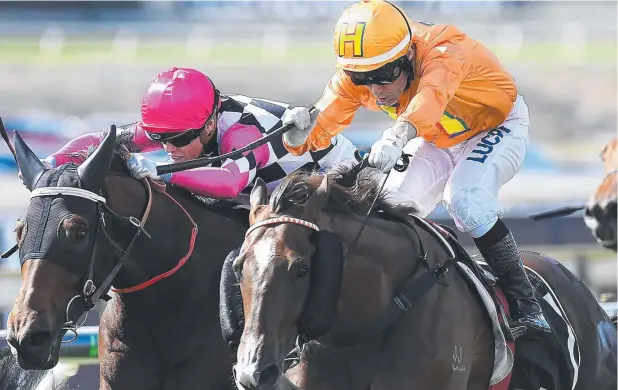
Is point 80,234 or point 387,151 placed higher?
point 387,151

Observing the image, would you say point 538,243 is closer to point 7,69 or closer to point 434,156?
point 434,156

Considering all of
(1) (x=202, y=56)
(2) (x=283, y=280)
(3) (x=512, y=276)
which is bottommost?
(1) (x=202, y=56)

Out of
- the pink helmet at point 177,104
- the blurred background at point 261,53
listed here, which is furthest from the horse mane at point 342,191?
the blurred background at point 261,53

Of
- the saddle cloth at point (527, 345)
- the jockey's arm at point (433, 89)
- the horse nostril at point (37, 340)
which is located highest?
the jockey's arm at point (433, 89)

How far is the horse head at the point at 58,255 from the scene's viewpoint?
3418 mm

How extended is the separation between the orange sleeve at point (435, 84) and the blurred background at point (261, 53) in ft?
40.9

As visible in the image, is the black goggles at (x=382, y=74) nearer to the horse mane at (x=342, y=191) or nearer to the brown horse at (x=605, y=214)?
the horse mane at (x=342, y=191)

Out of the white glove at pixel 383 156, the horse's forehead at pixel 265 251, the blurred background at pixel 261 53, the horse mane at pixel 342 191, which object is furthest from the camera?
the blurred background at pixel 261 53

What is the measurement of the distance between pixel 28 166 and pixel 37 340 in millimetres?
646

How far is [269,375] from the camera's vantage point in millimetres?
2922

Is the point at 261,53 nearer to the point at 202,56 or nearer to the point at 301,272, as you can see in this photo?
the point at 202,56

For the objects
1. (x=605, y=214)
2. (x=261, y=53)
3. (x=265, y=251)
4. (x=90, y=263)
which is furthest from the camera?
(x=261, y=53)

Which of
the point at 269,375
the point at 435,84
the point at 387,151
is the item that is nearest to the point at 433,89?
the point at 435,84

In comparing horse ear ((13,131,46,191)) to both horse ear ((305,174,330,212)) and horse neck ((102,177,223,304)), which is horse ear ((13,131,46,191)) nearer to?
horse neck ((102,177,223,304))
